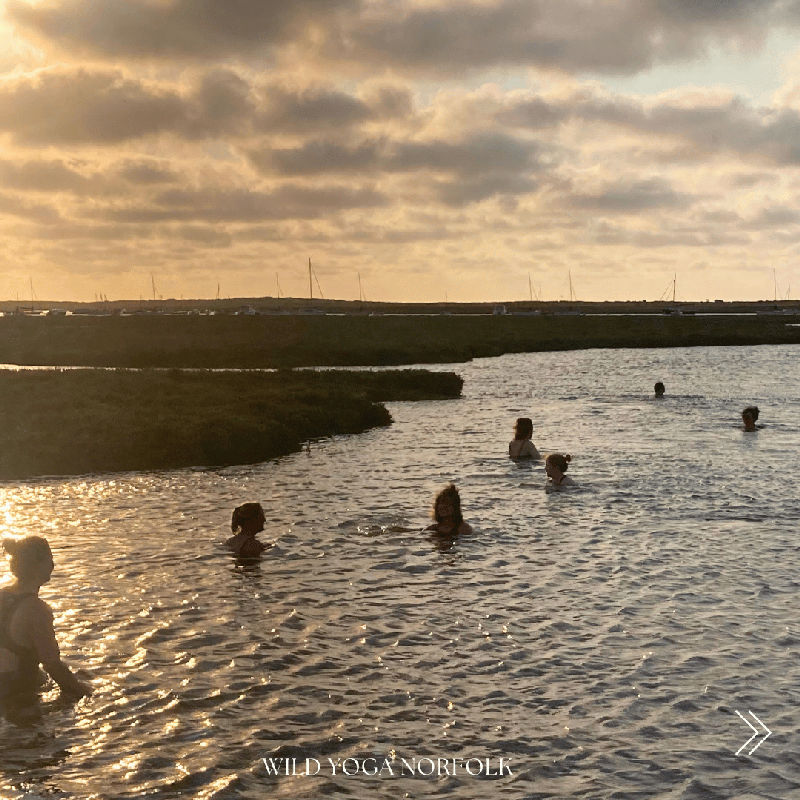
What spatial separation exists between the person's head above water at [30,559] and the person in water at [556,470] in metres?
17.5

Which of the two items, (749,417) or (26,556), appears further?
(749,417)

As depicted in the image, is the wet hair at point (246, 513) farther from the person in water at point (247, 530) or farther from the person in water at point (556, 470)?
the person in water at point (556, 470)

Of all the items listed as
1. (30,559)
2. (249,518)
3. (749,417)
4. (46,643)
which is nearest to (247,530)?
(249,518)

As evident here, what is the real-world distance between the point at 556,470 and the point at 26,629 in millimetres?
18216

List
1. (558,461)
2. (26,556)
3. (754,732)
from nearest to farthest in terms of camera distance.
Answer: (754,732) → (26,556) → (558,461)

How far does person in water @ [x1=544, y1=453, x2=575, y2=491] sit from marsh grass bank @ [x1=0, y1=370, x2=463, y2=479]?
11566 mm

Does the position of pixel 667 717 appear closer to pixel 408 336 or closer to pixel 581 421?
pixel 581 421

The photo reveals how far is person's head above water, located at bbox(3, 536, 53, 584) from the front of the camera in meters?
11.6

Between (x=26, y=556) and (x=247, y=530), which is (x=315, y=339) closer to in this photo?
(x=247, y=530)

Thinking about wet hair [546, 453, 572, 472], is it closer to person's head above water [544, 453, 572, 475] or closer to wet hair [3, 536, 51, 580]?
person's head above water [544, 453, 572, 475]

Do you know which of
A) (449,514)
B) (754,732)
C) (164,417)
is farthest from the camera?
(164,417)

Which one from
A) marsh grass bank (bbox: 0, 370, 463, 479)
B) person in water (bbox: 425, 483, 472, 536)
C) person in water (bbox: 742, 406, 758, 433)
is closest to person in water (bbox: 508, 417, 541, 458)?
marsh grass bank (bbox: 0, 370, 463, 479)

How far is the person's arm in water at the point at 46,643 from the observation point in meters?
11.8

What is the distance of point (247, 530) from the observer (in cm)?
1992
